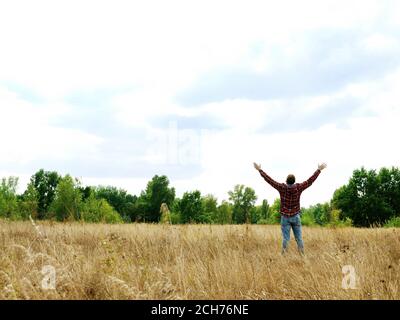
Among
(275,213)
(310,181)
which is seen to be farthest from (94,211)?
(275,213)

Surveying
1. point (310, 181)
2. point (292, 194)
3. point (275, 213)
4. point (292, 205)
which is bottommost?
point (275, 213)

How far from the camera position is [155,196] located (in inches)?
2335

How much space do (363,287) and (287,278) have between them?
1151mm

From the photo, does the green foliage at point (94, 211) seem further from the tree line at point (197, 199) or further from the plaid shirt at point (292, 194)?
the plaid shirt at point (292, 194)

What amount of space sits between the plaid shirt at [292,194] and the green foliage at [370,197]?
150 ft

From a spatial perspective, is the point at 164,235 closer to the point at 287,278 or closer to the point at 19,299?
the point at 287,278

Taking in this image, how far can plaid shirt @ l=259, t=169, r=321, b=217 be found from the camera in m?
9.66

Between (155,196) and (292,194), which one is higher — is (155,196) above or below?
above

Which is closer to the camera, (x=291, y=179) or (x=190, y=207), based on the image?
(x=291, y=179)

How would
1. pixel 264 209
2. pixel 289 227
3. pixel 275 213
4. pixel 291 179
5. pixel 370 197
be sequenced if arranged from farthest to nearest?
pixel 264 209 → pixel 275 213 → pixel 370 197 → pixel 291 179 → pixel 289 227

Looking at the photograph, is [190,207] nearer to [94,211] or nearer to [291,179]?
[94,211]

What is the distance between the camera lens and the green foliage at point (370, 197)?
51862 millimetres

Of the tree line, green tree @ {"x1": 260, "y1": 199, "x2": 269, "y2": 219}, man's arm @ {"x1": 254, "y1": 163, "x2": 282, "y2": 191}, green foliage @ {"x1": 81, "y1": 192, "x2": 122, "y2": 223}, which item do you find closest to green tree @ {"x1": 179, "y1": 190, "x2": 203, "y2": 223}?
the tree line

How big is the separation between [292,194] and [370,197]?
1861 inches
